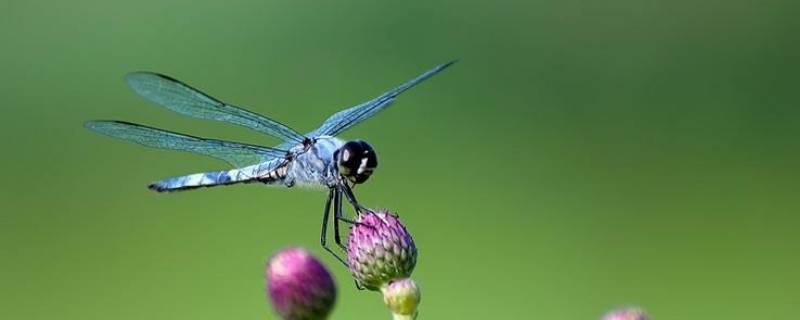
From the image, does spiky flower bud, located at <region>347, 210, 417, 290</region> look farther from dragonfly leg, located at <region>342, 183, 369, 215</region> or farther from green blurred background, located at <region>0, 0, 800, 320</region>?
green blurred background, located at <region>0, 0, 800, 320</region>

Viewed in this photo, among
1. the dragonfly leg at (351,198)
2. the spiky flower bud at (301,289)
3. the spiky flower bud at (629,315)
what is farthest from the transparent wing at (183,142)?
the spiky flower bud at (629,315)

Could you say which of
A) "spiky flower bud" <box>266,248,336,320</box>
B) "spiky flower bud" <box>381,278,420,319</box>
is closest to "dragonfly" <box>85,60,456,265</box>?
"spiky flower bud" <box>266,248,336,320</box>

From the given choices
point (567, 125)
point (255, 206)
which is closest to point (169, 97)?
point (255, 206)

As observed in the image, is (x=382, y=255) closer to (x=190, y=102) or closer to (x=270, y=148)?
(x=270, y=148)

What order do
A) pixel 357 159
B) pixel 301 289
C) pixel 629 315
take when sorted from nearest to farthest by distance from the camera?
1. pixel 629 315
2. pixel 301 289
3. pixel 357 159

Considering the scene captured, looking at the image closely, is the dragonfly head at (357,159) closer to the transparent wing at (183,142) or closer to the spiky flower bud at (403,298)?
the transparent wing at (183,142)

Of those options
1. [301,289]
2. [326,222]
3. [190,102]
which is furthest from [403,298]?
[190,102]
